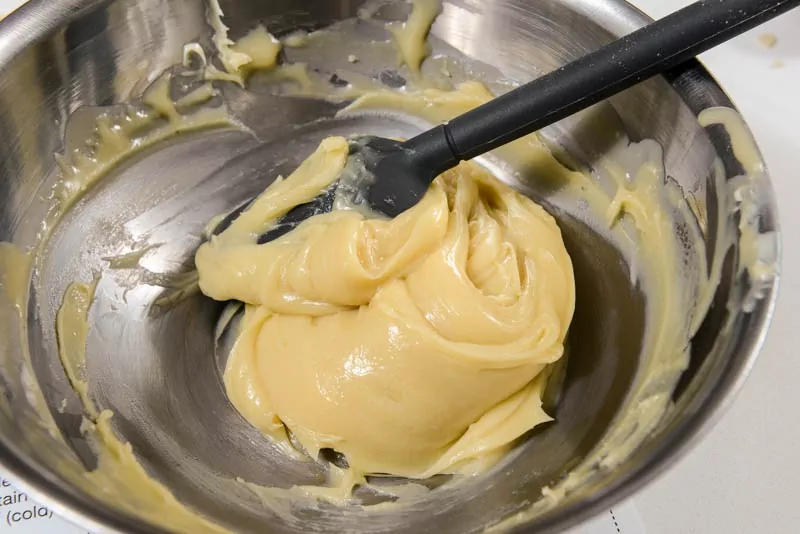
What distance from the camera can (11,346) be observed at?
1054 millimetres

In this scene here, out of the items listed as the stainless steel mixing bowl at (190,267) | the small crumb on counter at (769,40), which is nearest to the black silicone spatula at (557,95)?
the stainless steel mixing bowl at (190,267)

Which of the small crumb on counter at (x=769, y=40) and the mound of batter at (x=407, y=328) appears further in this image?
the small crumb on counter at (x=769, y=40)

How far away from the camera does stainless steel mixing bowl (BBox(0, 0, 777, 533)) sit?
0.87 m

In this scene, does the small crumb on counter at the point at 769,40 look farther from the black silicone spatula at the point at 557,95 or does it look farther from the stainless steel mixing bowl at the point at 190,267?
the black silicone spatula at the point at 557,95

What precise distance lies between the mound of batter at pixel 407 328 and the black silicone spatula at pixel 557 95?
0.05 metres

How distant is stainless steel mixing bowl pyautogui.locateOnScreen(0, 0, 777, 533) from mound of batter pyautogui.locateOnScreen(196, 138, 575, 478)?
7cm

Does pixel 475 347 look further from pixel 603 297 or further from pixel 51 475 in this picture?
pixel 51 475

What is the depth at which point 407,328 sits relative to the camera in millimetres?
1032

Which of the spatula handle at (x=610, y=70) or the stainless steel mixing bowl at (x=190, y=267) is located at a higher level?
the spatula handle at (x=610, y=70)

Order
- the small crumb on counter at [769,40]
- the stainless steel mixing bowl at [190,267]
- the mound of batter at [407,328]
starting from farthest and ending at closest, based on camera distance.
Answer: the small crumb on counter at [769,40] → the mound of batter at [407,328] → the stainless steel mixing bowl at [190,267]

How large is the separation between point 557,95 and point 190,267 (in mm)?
771

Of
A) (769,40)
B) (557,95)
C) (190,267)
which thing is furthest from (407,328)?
(769,40)

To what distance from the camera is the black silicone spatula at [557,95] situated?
927 mm

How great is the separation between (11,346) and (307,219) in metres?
0.51
